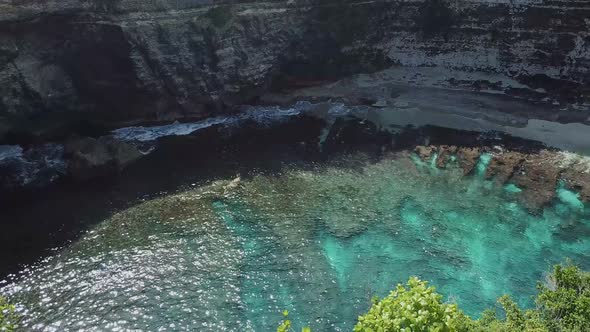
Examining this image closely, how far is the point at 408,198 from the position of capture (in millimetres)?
39375

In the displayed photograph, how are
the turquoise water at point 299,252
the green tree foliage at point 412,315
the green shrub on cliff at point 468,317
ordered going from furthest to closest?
the turquoise water at point 299,252
the green shrub on cliff at point 468,317
the green tree foliage at point 412,315

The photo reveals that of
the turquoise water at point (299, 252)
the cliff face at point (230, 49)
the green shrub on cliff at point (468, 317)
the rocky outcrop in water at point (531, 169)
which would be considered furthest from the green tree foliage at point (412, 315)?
the cliff face at point (230, 49)

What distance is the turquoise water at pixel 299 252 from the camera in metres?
29.5

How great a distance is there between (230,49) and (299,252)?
2461 cm

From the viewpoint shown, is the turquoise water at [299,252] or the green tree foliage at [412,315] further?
the turquoise water at [299,252]

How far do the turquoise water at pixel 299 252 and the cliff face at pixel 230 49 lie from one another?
534 inches

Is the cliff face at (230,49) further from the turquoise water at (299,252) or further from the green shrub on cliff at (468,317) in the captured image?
the green shrub on cliff at (468,317)

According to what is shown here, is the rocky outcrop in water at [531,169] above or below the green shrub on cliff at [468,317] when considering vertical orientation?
below

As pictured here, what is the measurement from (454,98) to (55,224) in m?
40.0

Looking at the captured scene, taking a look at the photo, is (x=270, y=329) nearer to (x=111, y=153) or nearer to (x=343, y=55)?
(x=111, y=153)

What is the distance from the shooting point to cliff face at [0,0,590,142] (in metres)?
42.3

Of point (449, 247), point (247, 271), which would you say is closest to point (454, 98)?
point (449, 247)

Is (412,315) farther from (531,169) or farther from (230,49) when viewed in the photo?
(230,49)

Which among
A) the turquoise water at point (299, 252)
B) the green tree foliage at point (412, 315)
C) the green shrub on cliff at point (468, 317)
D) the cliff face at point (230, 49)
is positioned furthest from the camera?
the cliff face at point (230, 49)
